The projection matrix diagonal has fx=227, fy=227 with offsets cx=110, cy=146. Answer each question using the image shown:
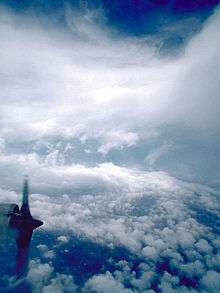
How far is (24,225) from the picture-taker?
13758mm

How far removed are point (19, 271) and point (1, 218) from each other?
22.9ft

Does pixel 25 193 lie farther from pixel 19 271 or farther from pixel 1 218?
pixel 1 218

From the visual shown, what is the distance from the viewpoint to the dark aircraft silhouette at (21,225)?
1198 cm

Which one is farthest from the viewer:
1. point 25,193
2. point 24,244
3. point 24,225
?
point 25,193

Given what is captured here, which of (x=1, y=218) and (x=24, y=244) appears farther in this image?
(x=24, y=244)

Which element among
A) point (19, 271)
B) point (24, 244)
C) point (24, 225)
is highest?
point (24, 225)

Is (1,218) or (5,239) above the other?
(1,218)

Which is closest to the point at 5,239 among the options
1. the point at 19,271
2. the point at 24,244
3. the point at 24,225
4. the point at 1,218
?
the point at 1,218

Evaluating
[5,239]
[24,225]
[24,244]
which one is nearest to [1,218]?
[5,239]

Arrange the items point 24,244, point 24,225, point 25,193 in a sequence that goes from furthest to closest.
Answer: point 25,193
point 24,244
point 24,225

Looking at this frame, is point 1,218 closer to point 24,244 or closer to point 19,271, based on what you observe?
point 24,244

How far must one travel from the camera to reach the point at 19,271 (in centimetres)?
1633

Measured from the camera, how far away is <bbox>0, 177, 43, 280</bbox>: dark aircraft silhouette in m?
12.0

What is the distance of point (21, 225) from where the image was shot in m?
13.4
